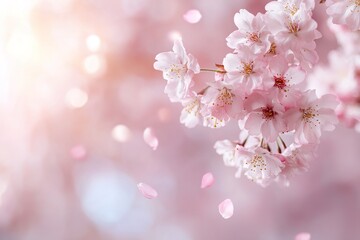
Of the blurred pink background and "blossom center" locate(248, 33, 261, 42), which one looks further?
the blurred pink background

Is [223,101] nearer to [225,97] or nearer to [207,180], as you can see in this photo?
[225,97]

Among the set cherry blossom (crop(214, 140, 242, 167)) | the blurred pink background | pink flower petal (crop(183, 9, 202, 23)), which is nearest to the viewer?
cherry blossom (crop(214, 140, 242, 167))

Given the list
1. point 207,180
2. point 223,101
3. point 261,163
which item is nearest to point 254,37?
point 223,101

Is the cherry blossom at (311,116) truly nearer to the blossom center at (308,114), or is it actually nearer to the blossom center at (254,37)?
the blossom center at (308,114)

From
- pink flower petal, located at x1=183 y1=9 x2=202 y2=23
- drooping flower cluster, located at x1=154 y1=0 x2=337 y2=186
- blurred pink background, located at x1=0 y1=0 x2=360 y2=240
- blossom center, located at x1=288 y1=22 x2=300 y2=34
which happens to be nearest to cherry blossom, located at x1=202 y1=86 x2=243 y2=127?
drooping flower cluster, located at x1=154 y1=0 x2=337 y2=186

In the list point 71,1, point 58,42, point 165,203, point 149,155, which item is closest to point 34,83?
point 58,42

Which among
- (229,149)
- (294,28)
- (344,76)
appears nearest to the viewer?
(294,28)

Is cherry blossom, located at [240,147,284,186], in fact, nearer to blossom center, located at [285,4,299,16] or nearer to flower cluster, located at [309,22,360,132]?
blossom center, located at [285,4,299,16]

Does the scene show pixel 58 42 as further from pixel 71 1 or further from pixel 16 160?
pixel 16 160
